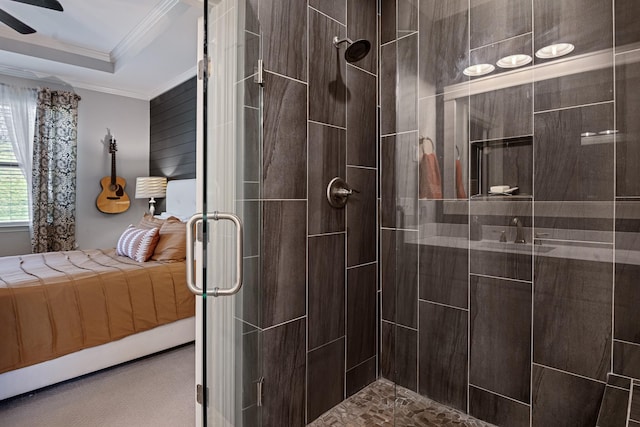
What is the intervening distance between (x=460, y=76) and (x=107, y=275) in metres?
2.69

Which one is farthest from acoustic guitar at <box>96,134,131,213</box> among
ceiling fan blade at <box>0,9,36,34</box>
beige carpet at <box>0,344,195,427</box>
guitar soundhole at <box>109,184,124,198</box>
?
beige carpet at <box>0,344,195,427</box>

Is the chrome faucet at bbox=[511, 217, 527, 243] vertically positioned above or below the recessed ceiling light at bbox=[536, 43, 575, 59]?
below

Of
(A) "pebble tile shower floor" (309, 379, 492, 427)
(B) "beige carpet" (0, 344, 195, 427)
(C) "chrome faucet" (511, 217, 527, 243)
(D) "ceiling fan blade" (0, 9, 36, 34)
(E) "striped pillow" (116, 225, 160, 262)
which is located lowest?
(B) "beige carpet" (0, 344, 195, 427)

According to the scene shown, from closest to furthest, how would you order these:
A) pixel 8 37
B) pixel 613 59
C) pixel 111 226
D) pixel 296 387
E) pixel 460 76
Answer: pixel 613 59 → pixel 296 387 → pixel 460 76 → pixel 8 37 → pixel 111 226

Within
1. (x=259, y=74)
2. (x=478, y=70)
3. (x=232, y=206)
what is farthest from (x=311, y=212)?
(x=478, y=70)

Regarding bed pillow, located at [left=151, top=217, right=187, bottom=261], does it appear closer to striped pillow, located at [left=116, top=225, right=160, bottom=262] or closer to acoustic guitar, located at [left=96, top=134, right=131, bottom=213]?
striped pillow, located at [left=116, top=225, right=160, bottom=262]

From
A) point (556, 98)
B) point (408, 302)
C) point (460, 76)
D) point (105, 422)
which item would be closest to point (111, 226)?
point (105, 422)

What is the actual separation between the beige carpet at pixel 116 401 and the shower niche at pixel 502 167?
2.03 metres

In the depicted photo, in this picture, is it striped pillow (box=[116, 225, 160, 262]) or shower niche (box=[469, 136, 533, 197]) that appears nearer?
shower niche (box=[469, 136, 533, 197])

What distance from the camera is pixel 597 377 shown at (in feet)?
4.58

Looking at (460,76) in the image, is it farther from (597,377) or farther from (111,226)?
(111,226)

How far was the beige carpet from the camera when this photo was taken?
1.78 metres

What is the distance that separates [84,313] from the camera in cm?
221

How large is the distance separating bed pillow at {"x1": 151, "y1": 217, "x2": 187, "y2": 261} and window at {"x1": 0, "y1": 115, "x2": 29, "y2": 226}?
2077mm
